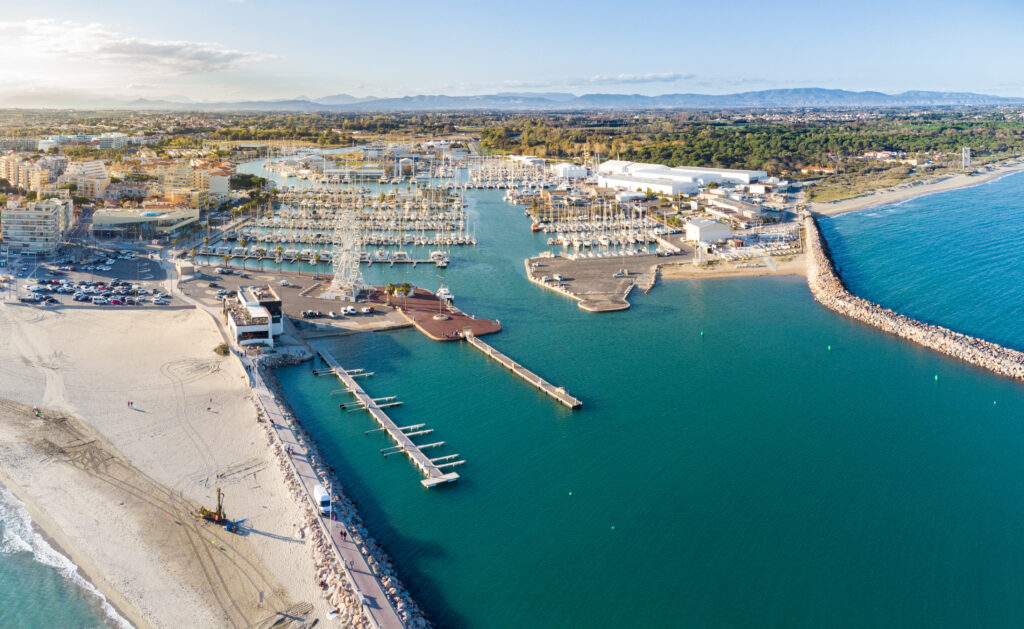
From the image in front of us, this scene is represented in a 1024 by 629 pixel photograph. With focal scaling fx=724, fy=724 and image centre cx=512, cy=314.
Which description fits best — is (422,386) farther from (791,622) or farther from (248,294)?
(791,622)

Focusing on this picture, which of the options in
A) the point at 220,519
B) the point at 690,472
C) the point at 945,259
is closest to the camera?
the point at 220,519

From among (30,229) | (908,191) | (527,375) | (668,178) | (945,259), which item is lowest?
(527,375)

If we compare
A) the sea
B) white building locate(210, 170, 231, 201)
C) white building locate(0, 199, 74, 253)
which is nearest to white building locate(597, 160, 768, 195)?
the sea

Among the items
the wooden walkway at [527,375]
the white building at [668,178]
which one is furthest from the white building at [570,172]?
the wooden walkway at [527,375]

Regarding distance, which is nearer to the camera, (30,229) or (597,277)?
(597,277)

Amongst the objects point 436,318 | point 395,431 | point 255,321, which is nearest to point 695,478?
point 395,431

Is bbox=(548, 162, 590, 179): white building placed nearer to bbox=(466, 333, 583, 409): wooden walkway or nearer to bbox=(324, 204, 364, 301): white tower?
bbox=(324, 204, 364, 301): white tower

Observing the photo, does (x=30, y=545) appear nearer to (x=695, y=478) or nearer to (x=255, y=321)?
(x=255, y=321)

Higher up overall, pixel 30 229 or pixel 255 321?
pixel 30 229
